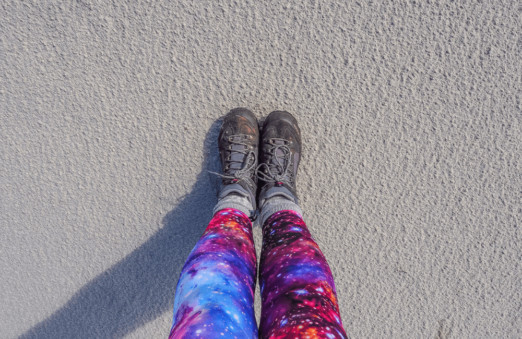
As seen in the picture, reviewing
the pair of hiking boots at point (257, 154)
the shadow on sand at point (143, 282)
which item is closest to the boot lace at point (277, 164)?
the pair of hiking boots at point (257, 154)

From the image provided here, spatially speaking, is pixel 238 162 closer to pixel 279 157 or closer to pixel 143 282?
pixel 279 157

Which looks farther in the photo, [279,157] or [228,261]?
[279,157]

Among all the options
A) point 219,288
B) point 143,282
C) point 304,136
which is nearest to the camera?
point 219,288

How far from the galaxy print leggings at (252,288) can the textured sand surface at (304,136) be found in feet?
0.88

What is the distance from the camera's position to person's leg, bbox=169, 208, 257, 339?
1.76 feet

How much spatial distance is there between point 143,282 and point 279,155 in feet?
2.54

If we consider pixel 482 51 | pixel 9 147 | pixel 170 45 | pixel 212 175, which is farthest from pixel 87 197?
pixel 482 51

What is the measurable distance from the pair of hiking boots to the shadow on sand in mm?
53

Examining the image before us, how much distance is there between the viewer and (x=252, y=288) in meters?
0.68

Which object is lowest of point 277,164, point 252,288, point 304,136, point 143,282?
point 143,282

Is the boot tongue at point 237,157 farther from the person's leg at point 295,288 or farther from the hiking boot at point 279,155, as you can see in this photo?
the person's leg at point 295,288

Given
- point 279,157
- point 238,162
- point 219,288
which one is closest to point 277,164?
point 279,157

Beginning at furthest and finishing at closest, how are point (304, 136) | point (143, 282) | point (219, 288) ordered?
point (143, 282), point (304, 136), point (219, 288)

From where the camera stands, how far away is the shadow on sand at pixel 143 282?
37.2 inches
